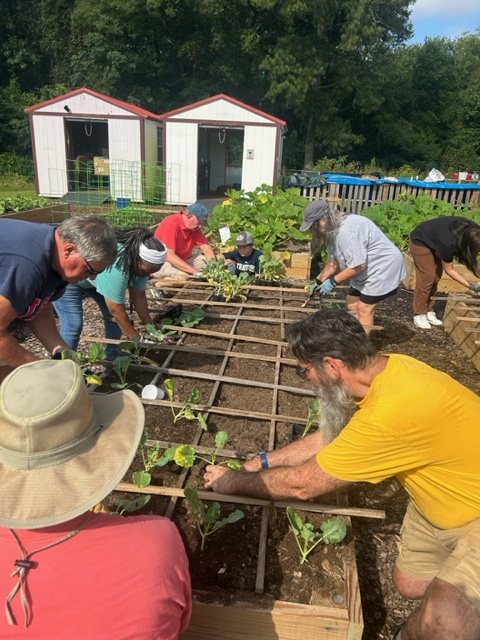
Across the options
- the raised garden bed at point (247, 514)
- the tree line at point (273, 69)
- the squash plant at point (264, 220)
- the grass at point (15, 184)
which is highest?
the tree line at point (273, 69)

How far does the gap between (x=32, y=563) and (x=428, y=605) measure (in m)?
1.48

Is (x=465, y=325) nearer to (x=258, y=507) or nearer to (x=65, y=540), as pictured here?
(x=258, y=507)

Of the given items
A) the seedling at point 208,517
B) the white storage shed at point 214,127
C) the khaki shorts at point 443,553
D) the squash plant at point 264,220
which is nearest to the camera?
the khaki shorts at point 443,553

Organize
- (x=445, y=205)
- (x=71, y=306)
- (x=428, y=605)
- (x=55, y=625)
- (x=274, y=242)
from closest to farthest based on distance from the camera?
(x=55, y=625)
(x=428, y=605)
(x=71, y=306)
(x=274, y=242)
(x=445, y=205)

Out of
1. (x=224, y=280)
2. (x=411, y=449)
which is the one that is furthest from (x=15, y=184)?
(x=411, y=449)

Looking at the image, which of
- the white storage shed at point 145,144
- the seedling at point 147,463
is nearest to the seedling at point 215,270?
the seedling at point 147,463

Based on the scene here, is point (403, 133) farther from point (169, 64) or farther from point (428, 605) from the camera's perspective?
point (428, 605)

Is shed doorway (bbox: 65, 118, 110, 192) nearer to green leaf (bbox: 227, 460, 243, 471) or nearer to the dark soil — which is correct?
the dark soil

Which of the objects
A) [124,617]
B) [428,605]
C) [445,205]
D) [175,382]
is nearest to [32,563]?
[124,617]

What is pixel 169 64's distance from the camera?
29.1 m

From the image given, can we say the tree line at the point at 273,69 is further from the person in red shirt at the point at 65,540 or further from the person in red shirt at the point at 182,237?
the person in red shirt at the point at 65,540

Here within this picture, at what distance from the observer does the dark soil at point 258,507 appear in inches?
79.0

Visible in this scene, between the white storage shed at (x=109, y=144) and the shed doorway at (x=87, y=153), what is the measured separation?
0.04 meters

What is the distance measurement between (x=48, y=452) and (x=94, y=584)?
0.33 metres
